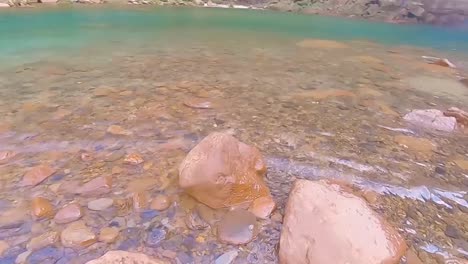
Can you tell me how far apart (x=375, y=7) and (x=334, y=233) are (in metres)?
47.0

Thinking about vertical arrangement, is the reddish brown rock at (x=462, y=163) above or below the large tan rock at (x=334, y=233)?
below

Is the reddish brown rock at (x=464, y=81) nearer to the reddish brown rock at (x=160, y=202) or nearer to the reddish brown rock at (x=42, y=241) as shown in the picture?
the reddish brown rock at (x=160, y=202)

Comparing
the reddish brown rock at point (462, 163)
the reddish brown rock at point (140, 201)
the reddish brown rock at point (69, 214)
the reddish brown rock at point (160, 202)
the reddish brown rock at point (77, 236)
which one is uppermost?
the reddish brown rock at point (69, 214)

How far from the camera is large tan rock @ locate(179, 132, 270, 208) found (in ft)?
8.69

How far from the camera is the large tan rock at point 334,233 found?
6.50 feet

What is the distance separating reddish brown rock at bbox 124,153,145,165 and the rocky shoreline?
3142 cm

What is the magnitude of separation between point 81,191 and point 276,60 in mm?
7000

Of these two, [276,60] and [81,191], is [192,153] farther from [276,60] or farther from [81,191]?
[276,60]

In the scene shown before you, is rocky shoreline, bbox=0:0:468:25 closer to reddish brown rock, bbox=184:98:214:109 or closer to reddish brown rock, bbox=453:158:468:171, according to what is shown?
reddish brown rock, bbox=184:98:214:109

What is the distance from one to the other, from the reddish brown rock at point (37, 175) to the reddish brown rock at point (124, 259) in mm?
1438

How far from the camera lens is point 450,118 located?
4566 millimetres

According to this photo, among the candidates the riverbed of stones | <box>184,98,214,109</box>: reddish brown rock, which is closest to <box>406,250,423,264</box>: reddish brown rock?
the riverbed of stones

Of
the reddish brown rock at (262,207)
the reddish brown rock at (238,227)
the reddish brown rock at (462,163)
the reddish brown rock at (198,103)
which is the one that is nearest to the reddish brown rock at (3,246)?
the reddish brown rock at (238,227)

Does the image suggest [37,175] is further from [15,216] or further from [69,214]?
[69,214]
